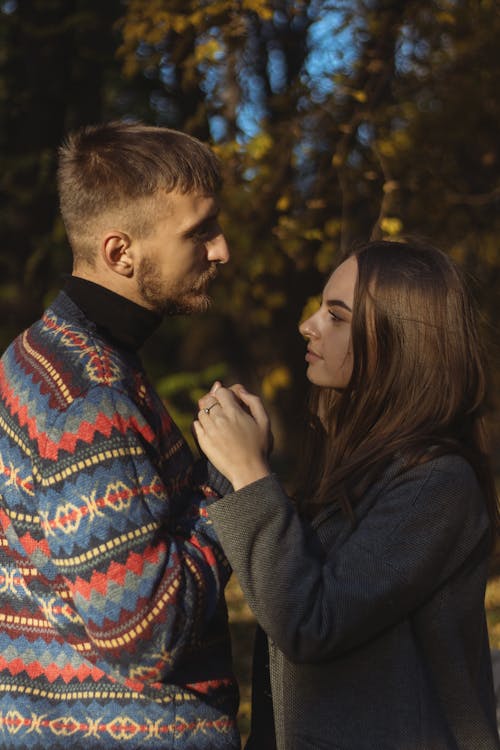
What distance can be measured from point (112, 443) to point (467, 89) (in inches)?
226

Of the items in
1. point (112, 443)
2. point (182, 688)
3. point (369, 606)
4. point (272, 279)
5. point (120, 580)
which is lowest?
point (272, 279)

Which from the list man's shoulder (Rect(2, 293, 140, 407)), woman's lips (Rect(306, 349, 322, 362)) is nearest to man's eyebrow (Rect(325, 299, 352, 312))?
woman's lips (Rect(306, 349, 322, 362))

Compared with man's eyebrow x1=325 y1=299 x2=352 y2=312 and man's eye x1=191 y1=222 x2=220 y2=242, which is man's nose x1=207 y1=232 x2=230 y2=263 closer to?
man's eye x1=191 y1=222 x2=220 y2=242

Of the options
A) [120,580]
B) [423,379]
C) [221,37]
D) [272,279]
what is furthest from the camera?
[272,279]

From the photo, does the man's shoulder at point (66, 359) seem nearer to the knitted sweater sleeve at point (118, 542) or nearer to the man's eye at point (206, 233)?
the knitted sweater sleeve at point (118, 542)

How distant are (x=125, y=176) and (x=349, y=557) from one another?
958 mm

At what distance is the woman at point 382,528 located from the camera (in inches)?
78.4

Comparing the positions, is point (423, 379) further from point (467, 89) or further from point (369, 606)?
point (467, 89)

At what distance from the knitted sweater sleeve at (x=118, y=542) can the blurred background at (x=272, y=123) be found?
149 inches

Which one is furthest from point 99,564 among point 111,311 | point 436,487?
point 436,487

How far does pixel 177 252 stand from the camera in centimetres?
228

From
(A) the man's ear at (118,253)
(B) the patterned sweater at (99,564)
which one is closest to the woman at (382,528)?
(B) the patterned sweater at (99,564)

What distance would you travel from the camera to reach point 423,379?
2.20 metres

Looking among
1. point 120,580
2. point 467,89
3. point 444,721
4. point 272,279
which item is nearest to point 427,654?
point 444,721
